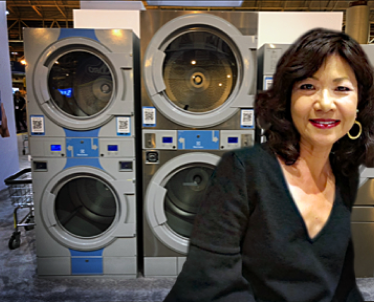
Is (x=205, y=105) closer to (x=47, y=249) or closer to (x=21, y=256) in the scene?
(x=47, y=249)

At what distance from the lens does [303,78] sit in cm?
63

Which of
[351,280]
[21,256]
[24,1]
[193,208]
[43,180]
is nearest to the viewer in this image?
[351,280]

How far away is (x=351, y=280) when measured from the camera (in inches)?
30.5

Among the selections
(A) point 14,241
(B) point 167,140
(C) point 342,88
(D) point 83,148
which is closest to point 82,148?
(D) point 83,148

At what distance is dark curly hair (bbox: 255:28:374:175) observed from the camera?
0.61 metres

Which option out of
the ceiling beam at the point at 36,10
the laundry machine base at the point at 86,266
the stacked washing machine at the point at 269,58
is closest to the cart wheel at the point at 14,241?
the laundry machine base at the point at 86,266

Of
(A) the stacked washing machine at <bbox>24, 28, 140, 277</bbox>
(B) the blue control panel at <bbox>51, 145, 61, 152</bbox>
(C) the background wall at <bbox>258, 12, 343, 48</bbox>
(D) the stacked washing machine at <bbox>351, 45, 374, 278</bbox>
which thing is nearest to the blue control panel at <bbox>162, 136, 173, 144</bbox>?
(A) the stacked washing machine at <bbox>24, 28, 140, 277</bbox>

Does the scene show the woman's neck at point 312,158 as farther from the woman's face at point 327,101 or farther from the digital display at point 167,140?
the digital display at point 167,140

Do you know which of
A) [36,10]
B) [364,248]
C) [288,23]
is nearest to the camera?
[364,248]

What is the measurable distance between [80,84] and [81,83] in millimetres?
11

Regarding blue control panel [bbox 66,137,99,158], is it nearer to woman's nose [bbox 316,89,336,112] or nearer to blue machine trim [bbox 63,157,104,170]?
blue machine trim [bbox 63,157,104,170]

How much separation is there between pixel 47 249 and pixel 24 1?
7.93 metres

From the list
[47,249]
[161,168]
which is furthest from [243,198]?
[47,249]

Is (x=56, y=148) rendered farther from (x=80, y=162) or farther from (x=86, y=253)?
(x=86, y=253)
